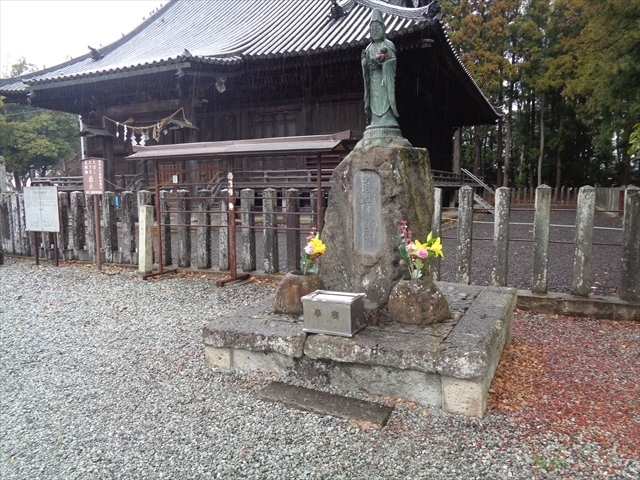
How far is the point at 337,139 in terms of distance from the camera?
540 centimetres

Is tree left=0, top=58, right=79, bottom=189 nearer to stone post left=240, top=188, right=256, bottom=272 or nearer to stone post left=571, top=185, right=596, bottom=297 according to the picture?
stone post left=240, top=188, right=256, bottom=272

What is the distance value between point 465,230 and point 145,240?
4787mm

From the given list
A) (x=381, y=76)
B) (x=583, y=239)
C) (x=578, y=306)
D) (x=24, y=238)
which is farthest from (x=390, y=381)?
(x=24, y=238)

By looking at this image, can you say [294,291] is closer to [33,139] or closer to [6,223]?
[6,223]

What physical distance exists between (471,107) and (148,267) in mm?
13564

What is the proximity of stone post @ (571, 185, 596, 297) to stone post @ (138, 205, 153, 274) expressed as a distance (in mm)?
5826

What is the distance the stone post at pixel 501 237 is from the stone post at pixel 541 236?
304 mm

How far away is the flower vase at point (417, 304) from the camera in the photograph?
3.38 m

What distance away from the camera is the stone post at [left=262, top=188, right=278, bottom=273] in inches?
251

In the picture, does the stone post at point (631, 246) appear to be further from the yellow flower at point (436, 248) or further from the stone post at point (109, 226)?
the stone post at point (109, 226)

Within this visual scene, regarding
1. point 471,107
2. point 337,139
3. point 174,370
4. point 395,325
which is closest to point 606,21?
point 471,107

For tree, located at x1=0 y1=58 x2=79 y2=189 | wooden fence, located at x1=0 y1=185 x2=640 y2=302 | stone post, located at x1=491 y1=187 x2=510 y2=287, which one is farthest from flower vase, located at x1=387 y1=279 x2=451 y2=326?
tree, located at x1=0 y1=58 x2=79 y2=189

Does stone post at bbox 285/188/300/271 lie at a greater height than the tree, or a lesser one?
lesser

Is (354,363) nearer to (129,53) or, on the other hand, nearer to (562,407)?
(562,407)
